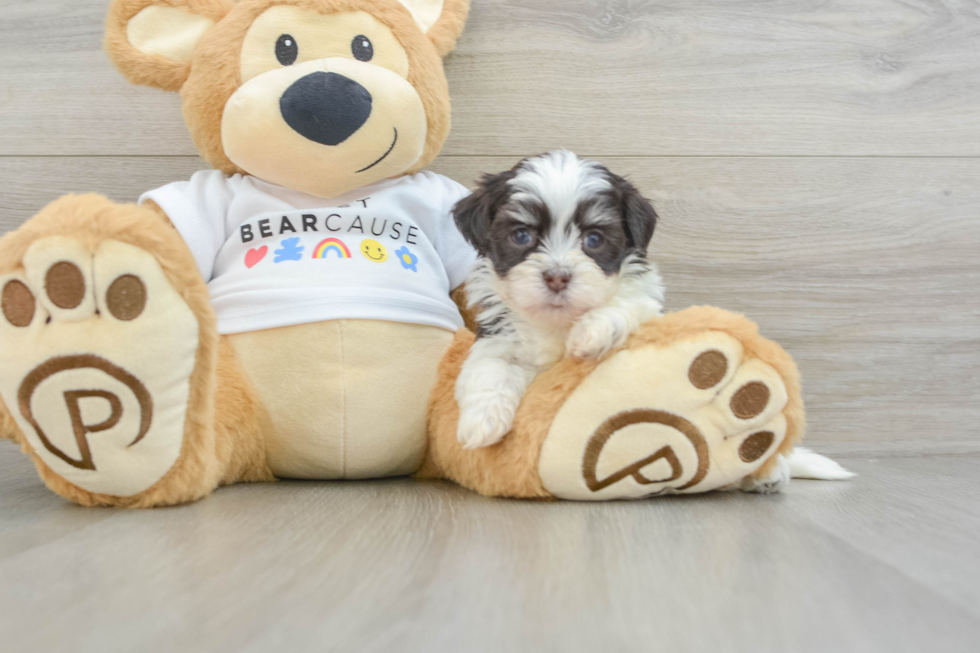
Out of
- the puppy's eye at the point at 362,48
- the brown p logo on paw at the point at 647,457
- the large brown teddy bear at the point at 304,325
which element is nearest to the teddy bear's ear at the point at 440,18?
the large brown teddy bear at the point at 304,325

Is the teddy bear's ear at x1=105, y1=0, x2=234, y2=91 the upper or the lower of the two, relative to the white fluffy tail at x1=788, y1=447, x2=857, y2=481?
upper

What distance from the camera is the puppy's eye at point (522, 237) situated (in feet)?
4.12

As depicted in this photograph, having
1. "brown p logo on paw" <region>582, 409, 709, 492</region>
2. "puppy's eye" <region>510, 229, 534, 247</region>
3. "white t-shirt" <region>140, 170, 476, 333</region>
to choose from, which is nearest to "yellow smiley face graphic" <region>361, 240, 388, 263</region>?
"white t-shirt" <region>140, 170, 476, 333</region>

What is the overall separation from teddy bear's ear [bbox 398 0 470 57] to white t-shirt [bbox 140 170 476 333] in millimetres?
314

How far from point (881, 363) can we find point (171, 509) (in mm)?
1661

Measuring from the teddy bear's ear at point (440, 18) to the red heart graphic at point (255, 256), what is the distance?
22.6 inches

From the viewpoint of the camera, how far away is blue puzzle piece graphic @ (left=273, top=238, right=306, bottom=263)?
1414 millimetres

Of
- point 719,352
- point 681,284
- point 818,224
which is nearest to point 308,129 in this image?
point 719,352

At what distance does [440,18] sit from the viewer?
62.7 inches

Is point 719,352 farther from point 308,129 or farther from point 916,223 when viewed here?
point 916,223

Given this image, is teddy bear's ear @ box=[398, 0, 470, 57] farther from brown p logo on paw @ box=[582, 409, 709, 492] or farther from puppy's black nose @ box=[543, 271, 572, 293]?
brown p logo on paw @ box=[582, 409, 709, 492]

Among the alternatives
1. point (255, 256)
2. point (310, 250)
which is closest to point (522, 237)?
point (310, 250)

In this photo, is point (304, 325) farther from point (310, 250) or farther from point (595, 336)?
point (595, 336)

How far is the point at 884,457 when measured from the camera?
1.87 metres
